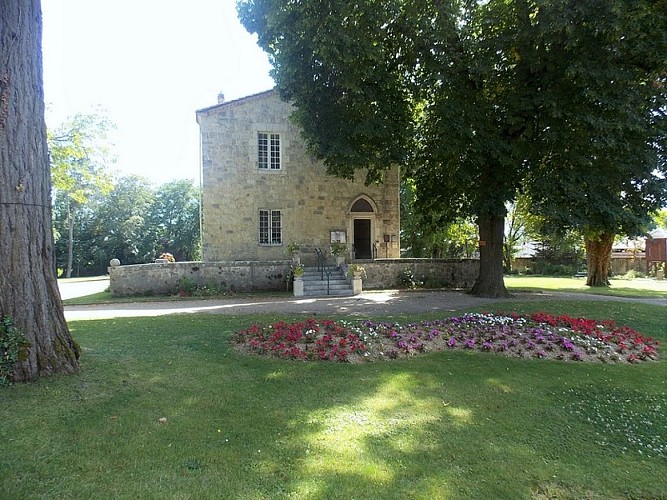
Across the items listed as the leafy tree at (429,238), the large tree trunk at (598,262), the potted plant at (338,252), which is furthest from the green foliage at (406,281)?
the leafy tree at (429,238)

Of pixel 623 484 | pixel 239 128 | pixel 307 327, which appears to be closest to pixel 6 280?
pixel 307 327

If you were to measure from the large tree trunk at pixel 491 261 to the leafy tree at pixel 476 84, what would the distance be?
49 mm

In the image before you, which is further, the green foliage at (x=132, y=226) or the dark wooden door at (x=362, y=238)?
the green foliage at (x=132, y=226)

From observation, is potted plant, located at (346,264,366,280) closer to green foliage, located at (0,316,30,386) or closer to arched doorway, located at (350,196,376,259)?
arched doorway, located at (350,196,376,259)

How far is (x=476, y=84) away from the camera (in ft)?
48.0

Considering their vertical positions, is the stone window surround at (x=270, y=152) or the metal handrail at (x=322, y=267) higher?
the stone window surround at (x=270, y=152)

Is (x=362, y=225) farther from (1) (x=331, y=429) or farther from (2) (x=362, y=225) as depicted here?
(1) (x=331, y=429)

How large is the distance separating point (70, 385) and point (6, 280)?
1327mm

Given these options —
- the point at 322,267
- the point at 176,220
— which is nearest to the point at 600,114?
the point at 322,267

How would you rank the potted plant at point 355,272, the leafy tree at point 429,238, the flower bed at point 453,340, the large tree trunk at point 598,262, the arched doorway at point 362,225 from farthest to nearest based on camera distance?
the leafy tree at point 429,238 → the large tree trunk at point 598,262 → the arched doorway at point 362,225 → the potted plant at point 355,272 → the flower bed at point 453,340

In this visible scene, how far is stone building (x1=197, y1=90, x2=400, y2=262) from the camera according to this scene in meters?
20.4

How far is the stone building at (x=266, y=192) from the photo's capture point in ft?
66.9

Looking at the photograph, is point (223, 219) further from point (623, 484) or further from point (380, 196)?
point (623, 484)

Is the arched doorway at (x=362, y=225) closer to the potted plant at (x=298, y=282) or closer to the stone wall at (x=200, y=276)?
the stone wall at (x=200, y=276)
